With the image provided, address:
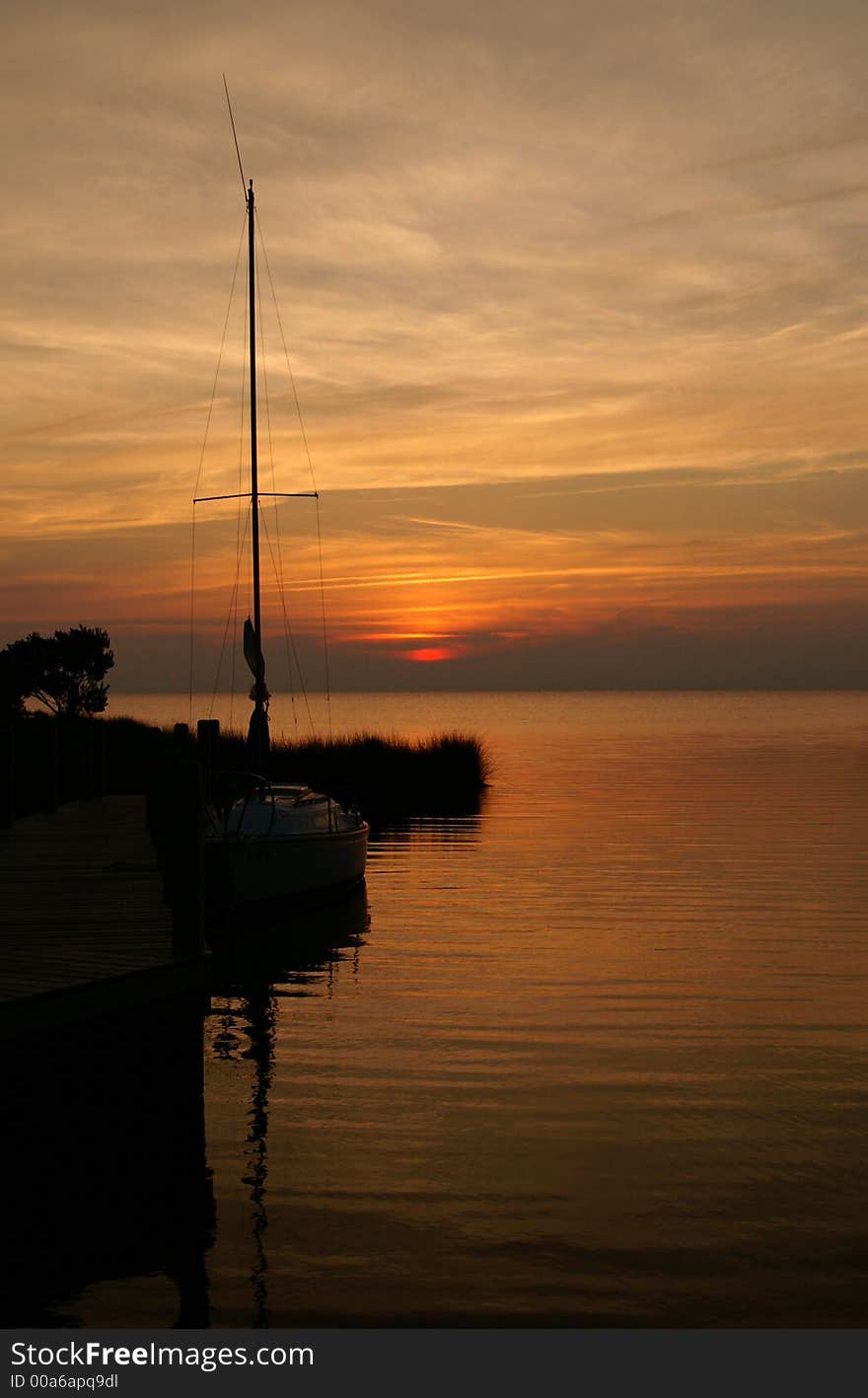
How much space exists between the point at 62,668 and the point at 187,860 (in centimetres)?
5148

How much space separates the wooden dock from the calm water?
164cm

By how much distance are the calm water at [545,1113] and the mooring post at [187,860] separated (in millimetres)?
1774

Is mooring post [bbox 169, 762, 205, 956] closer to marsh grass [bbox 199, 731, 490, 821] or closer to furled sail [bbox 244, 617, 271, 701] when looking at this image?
furled sail [bbox 244, 617, 271, 701]

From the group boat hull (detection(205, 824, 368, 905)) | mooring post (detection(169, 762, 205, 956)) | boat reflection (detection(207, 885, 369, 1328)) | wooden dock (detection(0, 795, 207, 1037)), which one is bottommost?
boat reflection (detection(207, 885, 369, 1328))

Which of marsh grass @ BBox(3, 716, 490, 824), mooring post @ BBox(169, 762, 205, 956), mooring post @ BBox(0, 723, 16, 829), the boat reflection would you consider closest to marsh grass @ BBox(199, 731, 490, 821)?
marsh grass @ BBox(3, 716, 490, 824)

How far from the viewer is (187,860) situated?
10.7m

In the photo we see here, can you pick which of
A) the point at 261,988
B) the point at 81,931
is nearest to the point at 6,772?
the point at 261,988

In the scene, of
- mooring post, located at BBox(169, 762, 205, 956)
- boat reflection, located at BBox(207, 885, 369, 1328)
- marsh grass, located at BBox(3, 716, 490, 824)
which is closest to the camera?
boat reflection, located at BBox(207, 885, 369, 1328)

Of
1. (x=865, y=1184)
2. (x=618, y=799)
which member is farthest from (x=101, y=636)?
(x=865, y=1184)

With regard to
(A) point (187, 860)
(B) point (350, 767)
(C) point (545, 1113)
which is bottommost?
(C) point (545, 1113)

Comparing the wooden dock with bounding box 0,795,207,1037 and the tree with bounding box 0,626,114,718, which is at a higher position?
the tree with bounding box 0,626,114,718

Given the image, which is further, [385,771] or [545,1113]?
[385,771]

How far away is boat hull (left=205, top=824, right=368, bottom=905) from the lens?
20.4 m

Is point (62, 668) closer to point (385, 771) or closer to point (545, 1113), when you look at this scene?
point (385, 771)
